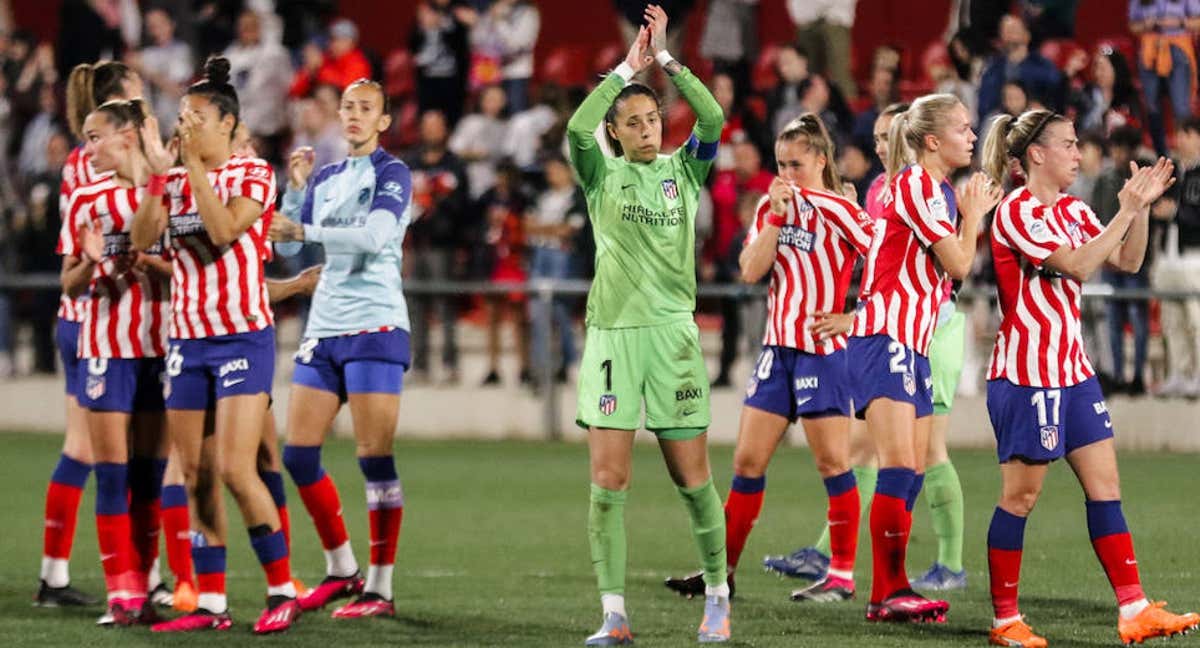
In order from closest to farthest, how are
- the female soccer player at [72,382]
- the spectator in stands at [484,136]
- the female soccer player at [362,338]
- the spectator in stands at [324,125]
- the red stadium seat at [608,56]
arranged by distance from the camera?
Result: 1. the female soccer player at [362,338]
2. the female soccer player at [72,382]
3. the spectator in stands at [324,125]
4. the spectator in stands at [484,136]
5. the red stadium seat at [608,56]

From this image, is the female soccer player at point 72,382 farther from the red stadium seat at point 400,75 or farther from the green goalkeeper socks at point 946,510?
the red stadium seat at point 400,75

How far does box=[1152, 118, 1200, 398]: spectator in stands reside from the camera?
14555 millimetres

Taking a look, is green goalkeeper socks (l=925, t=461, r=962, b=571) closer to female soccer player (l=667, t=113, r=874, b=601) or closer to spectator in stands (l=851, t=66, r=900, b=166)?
female soccer player (l=667, t=113, r=874, b=601)

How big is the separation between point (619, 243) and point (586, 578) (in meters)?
2.41

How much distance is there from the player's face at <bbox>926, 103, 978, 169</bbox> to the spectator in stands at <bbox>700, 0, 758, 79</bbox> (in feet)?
33.7

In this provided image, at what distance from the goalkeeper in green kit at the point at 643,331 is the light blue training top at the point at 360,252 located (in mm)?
942

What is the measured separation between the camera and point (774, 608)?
334 inches

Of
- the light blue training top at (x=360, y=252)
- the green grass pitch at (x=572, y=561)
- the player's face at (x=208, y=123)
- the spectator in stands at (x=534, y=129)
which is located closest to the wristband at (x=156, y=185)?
the player's face at (x=208, y=123)

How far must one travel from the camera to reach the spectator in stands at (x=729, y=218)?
15.9 meters

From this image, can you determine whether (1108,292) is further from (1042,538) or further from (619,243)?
(619,243)

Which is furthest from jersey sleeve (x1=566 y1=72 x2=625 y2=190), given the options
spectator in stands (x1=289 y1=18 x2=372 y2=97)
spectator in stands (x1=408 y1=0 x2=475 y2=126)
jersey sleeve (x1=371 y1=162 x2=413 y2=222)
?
spectator in stands (x1=408 y1=0 x2=475 y2=126)

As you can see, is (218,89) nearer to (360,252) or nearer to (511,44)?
(360,252)

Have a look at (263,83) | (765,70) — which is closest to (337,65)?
(263,83)

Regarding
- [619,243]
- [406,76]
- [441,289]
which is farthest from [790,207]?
[406,76]
